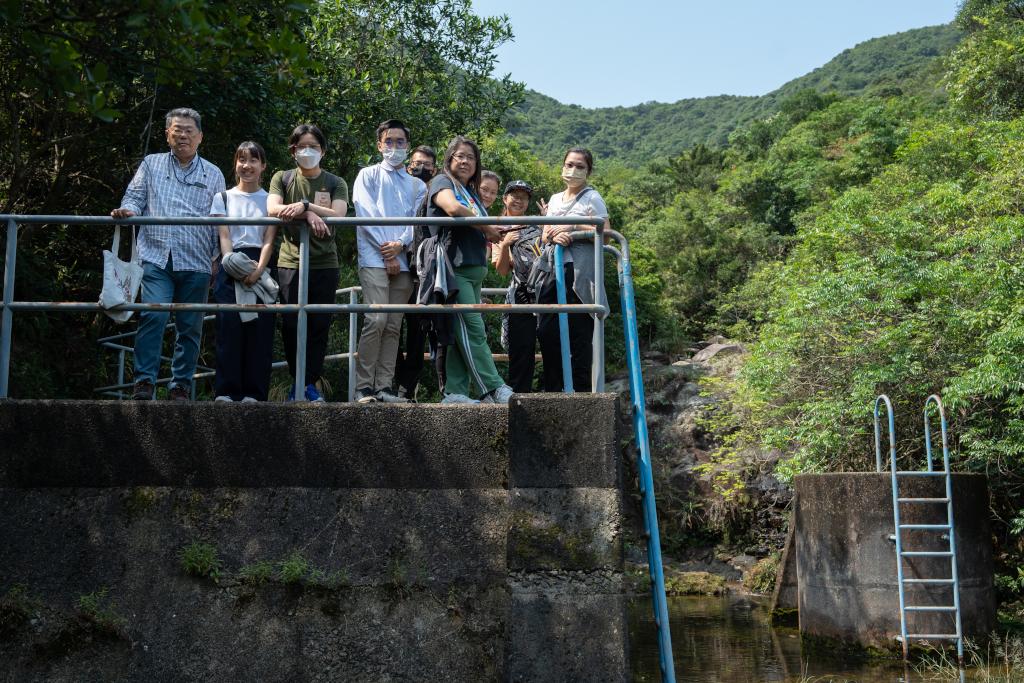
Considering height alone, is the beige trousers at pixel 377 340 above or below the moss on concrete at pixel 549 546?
above

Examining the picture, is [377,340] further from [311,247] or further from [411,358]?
[311,247]

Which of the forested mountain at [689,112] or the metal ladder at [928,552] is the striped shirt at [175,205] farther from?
the forested mountain at [689,112]

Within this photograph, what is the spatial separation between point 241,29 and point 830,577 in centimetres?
1042

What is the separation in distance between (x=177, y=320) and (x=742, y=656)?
9557 mm

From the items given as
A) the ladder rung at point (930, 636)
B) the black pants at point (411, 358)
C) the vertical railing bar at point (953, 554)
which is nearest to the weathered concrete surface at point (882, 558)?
the ladder rung at point (930, 636)

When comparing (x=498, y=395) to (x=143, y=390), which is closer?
(x=143, y=390)

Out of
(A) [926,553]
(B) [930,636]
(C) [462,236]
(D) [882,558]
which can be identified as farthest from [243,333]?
(B) [930,636]

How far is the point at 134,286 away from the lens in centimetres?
521

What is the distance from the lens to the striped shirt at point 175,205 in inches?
217

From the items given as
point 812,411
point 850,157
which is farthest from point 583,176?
point 850,157

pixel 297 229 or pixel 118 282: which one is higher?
pixel 297 229

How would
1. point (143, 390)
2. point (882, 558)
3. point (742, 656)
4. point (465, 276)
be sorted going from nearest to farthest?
point (143, 390) < point (465, 276) < point (882, 558) < point (742, 656)

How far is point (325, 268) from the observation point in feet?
18.9

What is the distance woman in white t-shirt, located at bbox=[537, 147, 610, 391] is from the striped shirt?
76.7 inches
